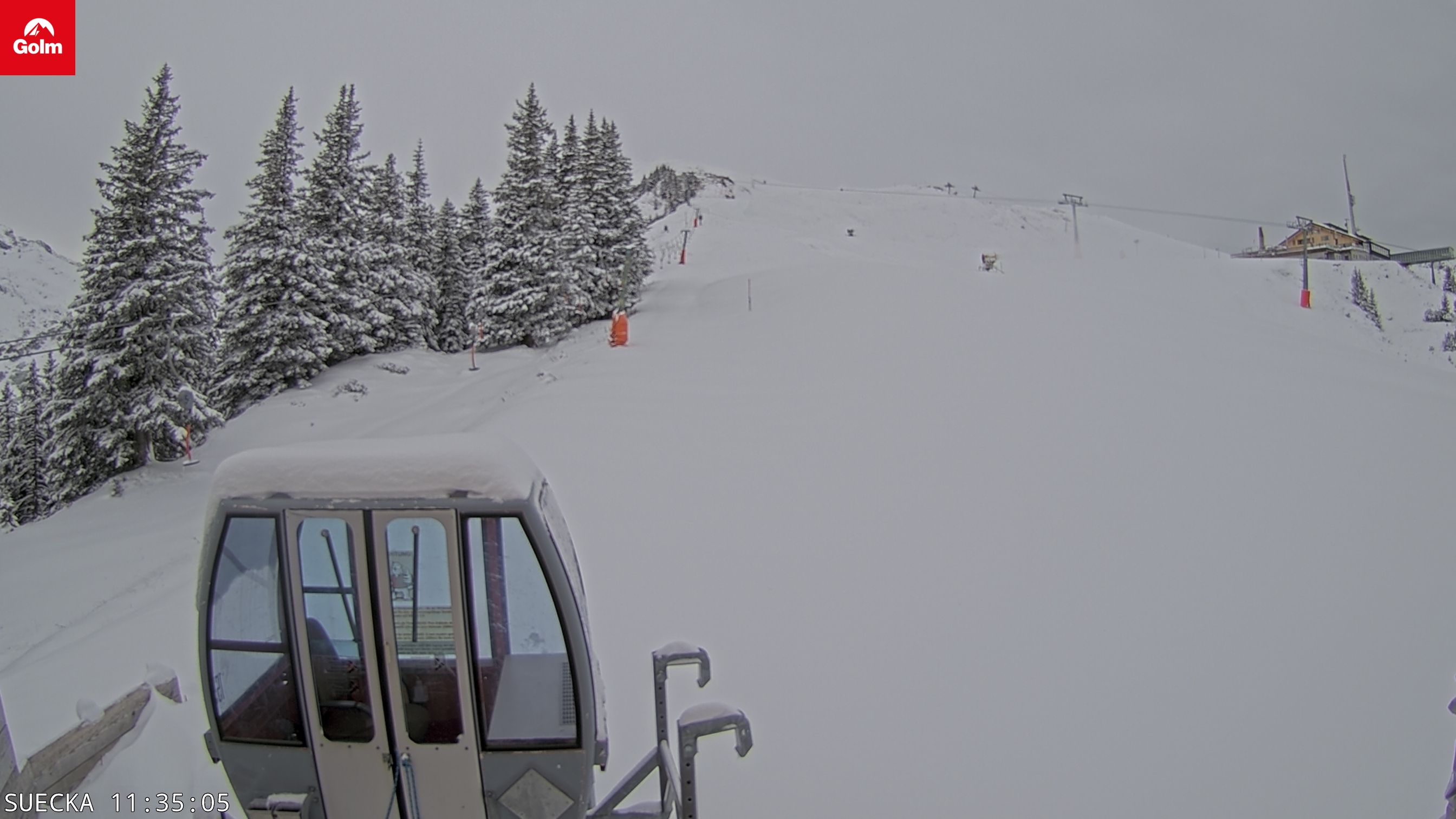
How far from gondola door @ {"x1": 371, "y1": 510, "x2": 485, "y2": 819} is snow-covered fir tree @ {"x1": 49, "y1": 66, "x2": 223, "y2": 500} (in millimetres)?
19733

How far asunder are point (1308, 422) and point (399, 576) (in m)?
11.9

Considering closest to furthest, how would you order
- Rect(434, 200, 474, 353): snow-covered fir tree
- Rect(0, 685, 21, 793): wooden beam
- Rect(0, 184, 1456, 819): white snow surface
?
1. Rect(0, 685, 21, 793): wooden beam
2. Rect(0, 184, 1456, 819): white snow surface
3. Rect(434, 200, 474, 353): snow-covered fir tree

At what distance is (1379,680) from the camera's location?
4.98m

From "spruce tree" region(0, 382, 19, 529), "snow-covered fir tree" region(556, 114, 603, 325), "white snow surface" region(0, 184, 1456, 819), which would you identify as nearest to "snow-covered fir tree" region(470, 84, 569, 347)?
"snow-covered fir tree" region(556, 114, 603, 325)

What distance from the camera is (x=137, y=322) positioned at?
716 inches

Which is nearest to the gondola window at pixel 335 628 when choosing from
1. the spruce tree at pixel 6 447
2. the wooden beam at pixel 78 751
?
the wooden beam at pixel 78 751

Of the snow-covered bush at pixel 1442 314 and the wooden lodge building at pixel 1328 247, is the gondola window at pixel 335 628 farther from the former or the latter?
the wooden lodge building at pixel 1328 247

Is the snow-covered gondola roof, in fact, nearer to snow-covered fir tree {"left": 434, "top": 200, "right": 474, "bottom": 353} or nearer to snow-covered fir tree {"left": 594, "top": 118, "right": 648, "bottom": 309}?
snow-covered fir tree {"left": 594, "top": 118, "right": 648, "bottom": 309}

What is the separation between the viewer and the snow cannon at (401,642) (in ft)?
9.50

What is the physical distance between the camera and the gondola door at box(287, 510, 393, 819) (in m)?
2.91

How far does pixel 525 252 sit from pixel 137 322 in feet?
40.4

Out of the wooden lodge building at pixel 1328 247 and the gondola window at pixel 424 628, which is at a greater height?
the wooden lodge building at pixel 1328 247

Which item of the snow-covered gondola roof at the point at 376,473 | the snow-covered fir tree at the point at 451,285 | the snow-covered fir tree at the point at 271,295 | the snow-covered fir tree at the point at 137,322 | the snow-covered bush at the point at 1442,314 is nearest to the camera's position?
the snow-covered gondola roof at the point at 376,473

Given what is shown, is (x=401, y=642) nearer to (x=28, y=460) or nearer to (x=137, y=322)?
(x=137, y=322)
